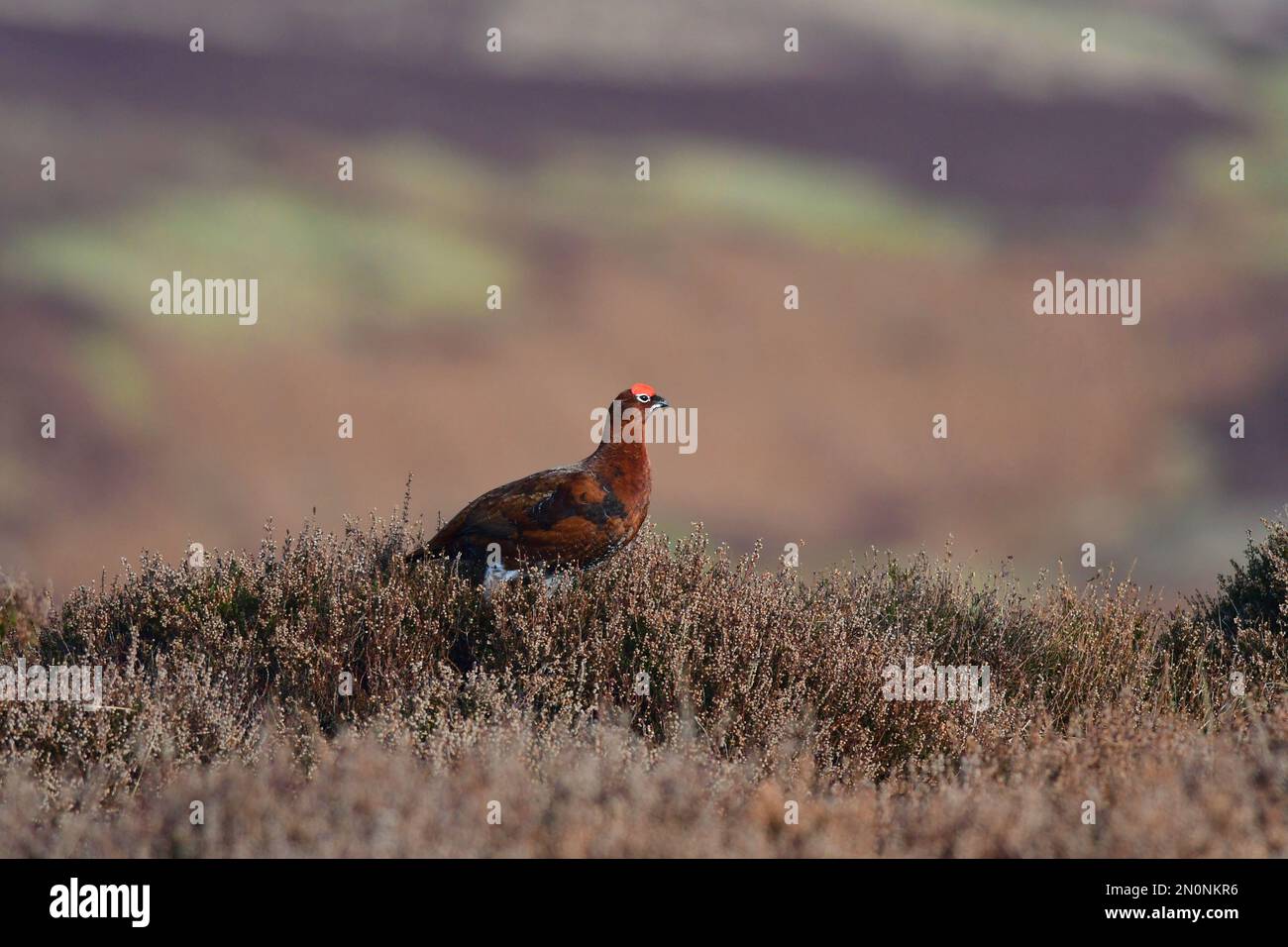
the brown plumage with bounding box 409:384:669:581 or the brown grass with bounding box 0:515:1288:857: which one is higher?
the brown plumage with bounding box 409:384:669:581

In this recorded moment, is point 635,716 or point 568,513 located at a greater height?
point 568,513

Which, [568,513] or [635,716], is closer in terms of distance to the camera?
[635,716]

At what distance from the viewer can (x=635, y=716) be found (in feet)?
16.4

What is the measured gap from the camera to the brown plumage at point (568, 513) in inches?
216

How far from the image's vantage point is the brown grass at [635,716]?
3268 millimetres

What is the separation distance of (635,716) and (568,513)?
103cm

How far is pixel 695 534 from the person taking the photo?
6430 millimetres

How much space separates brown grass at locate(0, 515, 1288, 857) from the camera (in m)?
3.27

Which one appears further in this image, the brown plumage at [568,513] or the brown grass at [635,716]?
the brown plumage at [568,513]

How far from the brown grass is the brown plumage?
0.18 meters

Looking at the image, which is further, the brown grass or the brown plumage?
the brown plumage

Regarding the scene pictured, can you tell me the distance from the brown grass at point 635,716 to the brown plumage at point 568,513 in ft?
0.60

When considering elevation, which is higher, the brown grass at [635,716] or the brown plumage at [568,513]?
the brown plumage at [568,513]
